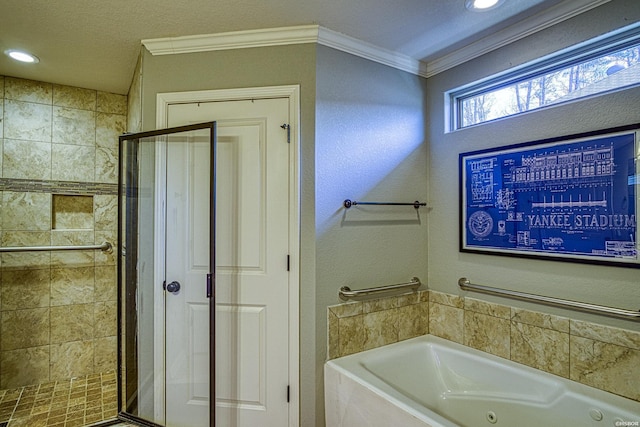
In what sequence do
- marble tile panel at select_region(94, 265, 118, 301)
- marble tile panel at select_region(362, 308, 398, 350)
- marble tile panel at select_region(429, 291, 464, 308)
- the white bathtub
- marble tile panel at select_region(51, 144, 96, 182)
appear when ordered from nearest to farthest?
the white bathtub, marble tile panel at select_region(362, 308, 398, 350), marble tile panel at select_region(429, 291, 464, 308), marble tile panel at select_region(51, 144, 96, 182), marble tile panel at select_region(94, 265, 118, 301)

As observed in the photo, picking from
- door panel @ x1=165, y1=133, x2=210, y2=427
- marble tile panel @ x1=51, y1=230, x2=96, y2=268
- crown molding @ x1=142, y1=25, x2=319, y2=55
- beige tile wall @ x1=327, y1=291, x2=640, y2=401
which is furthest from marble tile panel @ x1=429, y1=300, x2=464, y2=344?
marble tile panel @ x1=51, y1=230, x2=96, y2=268

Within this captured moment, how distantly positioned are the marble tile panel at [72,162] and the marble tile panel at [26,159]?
1.8 inches

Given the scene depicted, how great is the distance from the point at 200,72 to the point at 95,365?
264 centimetres

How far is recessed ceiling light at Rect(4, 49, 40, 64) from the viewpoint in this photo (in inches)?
86.4

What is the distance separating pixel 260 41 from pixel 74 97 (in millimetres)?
1925

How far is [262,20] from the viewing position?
1822 millimetres

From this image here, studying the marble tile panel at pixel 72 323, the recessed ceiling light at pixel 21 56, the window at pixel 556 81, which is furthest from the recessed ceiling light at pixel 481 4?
the marble tile panel at pixel 72 323

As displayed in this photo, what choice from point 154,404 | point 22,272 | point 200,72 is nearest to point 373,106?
point 200,72

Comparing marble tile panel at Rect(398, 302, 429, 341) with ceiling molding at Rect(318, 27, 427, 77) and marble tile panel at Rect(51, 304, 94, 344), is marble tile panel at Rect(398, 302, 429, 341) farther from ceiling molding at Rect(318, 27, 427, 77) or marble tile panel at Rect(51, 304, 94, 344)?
marble tile panel at Rect(51, 304, 94, 344)

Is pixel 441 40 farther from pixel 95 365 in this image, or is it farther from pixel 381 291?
pixel 95 365

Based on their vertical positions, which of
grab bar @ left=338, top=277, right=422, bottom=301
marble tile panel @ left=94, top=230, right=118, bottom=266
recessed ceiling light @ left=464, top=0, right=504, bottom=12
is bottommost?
grab bar @ left=338, top=277, right=422, bottom=301

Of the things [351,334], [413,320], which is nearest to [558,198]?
[413,320]

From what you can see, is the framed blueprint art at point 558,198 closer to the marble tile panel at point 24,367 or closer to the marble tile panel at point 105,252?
the marble tile panel at point 105,252

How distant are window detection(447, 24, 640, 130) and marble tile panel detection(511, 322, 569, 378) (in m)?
1.25
